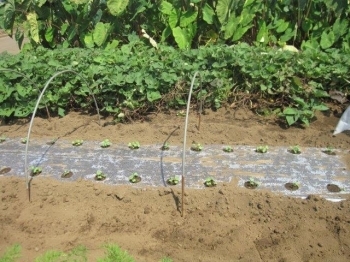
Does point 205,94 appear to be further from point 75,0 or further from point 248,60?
point 75,0

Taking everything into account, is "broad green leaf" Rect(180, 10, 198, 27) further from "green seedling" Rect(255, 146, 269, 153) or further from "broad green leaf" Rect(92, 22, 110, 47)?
"green seedling" Rect(255, 146, 269, 153)

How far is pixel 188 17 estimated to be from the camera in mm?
4598

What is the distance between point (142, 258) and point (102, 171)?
39.5 inches

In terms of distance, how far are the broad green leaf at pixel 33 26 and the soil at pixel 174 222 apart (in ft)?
7.62

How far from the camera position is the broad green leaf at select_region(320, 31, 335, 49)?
4.22m

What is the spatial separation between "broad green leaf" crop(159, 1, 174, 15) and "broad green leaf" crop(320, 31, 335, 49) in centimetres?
181

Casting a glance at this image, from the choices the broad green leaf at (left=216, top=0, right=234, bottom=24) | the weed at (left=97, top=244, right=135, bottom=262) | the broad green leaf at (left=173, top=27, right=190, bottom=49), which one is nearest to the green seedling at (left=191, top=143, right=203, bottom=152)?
the weed at (left=97, top=244, right=135, bottom=262)

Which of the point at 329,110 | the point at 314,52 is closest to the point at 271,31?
the point at 314,52

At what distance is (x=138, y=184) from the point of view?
2.91m

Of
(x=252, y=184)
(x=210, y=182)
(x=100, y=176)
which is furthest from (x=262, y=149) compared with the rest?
(x=100, y=176)

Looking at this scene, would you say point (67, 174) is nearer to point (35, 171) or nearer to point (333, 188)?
point (35, 171)

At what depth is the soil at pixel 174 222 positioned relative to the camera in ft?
7.63

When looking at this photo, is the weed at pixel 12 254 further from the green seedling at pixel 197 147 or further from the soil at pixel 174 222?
the green seedling at pixel 197 147

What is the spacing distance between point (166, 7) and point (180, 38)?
41 cm
